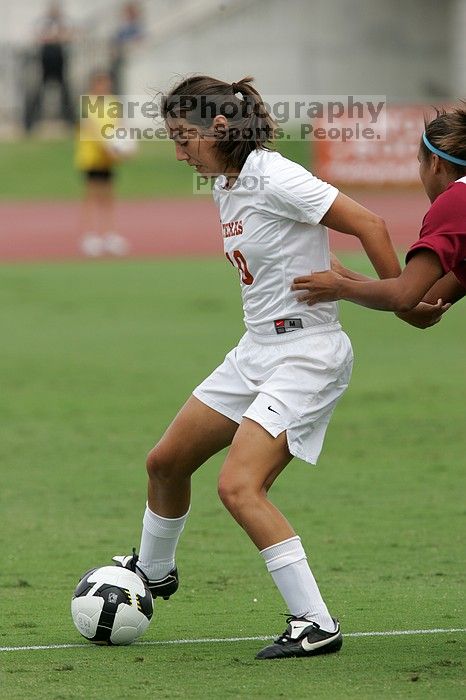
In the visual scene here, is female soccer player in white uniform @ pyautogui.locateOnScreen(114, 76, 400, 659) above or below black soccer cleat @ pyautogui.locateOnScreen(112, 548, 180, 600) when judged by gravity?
above

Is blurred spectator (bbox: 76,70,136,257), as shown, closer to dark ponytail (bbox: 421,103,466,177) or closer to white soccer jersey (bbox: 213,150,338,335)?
white soccer jersey (bbox: 213,150,338,335)

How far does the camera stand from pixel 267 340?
5.81 meters

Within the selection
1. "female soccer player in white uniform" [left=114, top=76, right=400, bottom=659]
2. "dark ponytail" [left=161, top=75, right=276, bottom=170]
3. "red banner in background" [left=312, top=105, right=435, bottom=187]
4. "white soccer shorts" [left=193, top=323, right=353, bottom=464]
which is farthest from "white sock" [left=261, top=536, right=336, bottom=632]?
"red banner in background" [left=312, top=105, right=435, bottom=187]

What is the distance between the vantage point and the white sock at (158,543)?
623 centimetres

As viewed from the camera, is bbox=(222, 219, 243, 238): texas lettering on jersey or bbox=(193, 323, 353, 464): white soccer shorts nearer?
bbox=(193, 323, 353, 464): white soccer shorts

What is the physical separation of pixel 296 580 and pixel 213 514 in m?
3.19

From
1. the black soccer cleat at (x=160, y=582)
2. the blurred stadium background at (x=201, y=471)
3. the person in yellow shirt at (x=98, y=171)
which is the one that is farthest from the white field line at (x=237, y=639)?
the person in yellow shirt at (x=98, y=171)

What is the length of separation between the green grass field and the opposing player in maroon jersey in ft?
4.63

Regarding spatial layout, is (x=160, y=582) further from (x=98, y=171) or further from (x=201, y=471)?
(x=98, y=171)

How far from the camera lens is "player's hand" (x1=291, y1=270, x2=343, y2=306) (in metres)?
5.62

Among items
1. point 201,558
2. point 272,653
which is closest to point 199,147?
point 272,653

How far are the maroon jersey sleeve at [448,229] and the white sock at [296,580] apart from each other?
1268mm

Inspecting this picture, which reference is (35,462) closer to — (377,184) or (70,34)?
(377,184)

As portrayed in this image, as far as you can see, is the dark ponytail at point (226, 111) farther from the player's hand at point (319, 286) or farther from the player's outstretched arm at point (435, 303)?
the player's outstretched arm at point (435, 303)
